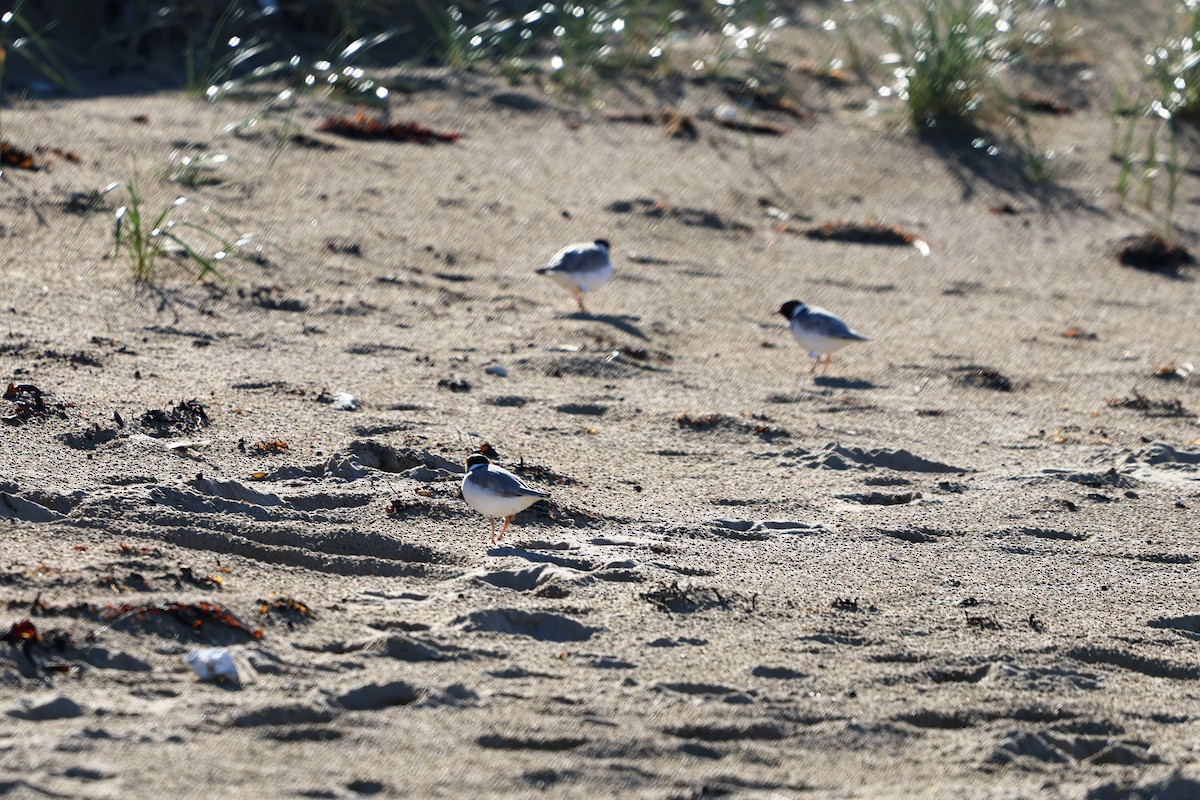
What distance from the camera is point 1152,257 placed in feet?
30.2

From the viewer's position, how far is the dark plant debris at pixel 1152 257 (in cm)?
920

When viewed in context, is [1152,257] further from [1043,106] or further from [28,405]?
[28,405]

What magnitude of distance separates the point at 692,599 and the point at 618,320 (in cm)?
353

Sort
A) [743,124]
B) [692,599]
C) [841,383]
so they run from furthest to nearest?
[743,124]
[841,383]
[692,599]

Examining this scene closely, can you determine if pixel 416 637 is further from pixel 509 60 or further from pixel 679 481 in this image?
pixel 509 60

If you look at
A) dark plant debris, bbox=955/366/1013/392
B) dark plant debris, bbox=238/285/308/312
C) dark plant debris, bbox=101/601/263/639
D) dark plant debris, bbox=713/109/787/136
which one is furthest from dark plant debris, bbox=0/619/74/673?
dark plant debris, bbox=713/109/787/136

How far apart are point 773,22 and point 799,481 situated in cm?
764

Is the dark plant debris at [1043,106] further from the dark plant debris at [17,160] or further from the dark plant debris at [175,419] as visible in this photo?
the dark plant debris at [175,419]

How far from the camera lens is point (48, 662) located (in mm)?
3334

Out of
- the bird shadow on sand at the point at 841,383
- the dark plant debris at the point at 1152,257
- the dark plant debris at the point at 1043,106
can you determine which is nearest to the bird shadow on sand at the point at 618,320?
the bird shadow on sand at the point at 841,383

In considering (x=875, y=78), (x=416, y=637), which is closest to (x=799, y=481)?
(x=416, y=637)

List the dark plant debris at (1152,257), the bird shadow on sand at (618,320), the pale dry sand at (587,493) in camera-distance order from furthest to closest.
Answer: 1. the dark plant debris at (1152,257)
2. the bird shadow on sand at (618,320)
3. the pale dry sand at (587,493)

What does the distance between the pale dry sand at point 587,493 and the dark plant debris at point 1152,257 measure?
15 cm

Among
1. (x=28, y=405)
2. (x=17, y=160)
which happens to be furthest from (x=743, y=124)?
(x=28, y=405)
